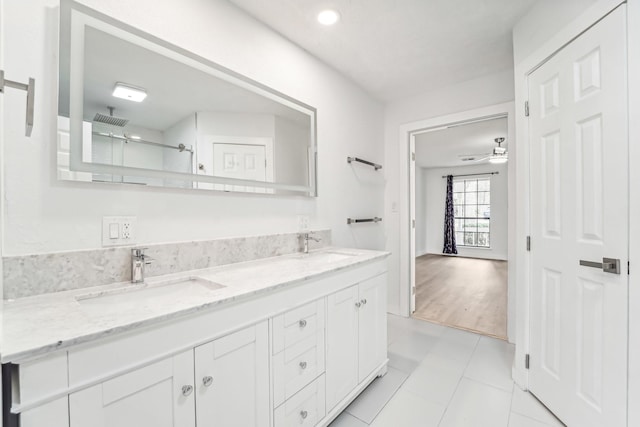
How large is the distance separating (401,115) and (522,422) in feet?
9.26

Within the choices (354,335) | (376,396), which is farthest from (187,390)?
(376,396)

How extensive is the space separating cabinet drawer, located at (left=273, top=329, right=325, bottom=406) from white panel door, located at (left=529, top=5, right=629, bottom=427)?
1336 millimetres

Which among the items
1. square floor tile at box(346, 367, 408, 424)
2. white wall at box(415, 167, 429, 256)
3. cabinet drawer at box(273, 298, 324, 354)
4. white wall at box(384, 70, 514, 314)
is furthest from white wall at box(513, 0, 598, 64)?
white wall at box(415, 167, 429, 256)

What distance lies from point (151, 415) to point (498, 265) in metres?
7.02

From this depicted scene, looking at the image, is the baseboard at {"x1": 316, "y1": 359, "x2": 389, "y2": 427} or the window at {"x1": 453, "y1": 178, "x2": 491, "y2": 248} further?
the window at {"x1": 453, "y1": 178, "x2": 491, "y2": 248}

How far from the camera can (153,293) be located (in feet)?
3.97

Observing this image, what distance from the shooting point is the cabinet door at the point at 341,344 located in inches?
58.6

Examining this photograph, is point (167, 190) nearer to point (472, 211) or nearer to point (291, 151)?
point (291, 151)

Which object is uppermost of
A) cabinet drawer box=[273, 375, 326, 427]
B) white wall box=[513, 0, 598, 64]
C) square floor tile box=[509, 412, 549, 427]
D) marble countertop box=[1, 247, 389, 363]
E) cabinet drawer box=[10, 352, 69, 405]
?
white wall box=[513, 0, 598, 64]

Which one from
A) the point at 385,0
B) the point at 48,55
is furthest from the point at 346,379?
the point at 385,0

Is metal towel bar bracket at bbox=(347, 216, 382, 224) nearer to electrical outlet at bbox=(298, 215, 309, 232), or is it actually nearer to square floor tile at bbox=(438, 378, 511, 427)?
electrical outlet at bbox=(298, 215, 309, 232)

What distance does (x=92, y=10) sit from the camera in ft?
3.78

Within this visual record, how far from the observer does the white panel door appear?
1251 millimetres

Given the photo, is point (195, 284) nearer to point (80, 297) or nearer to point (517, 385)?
point (80, 297)
